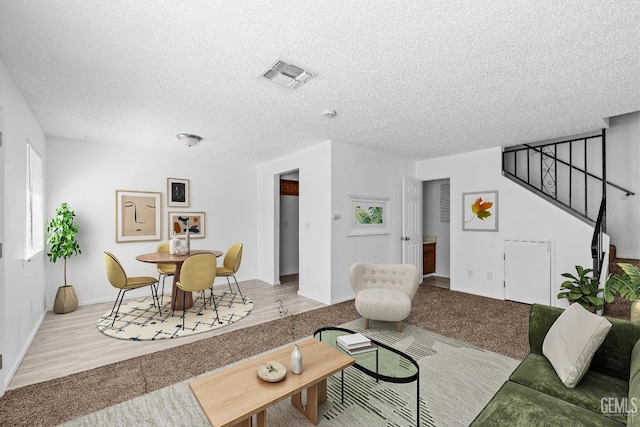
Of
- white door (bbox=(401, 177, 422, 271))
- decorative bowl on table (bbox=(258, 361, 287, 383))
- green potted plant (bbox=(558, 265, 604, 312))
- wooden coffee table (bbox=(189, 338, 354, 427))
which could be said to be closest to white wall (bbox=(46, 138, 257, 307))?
white door (bbox=(401, 177, 422, 271))

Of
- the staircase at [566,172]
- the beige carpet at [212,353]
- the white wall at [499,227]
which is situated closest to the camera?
the beige carpet at [212,353]

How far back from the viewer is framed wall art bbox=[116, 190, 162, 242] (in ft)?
15.7

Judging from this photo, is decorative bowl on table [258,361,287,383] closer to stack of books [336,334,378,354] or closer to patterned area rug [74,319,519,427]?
patterned area rug [74,319,519,427]

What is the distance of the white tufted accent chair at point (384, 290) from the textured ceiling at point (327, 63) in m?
1.87

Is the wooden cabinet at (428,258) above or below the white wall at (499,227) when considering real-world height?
below

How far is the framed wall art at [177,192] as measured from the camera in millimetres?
5273

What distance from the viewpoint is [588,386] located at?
1.56 m

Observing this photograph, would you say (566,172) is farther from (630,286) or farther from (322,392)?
(322,392)

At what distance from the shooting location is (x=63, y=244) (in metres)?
3.96

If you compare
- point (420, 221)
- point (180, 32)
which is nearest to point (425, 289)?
point (420, 221)

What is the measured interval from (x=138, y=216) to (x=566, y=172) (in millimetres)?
7159

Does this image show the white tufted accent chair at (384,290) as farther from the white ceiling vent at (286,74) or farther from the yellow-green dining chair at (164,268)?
the yellow-green dining chair at (164,268)

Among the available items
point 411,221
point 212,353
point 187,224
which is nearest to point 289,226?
point 187,224

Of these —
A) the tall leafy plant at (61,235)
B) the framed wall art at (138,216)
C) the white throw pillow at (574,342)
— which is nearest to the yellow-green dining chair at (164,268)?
the framed wall art at (138,216)
